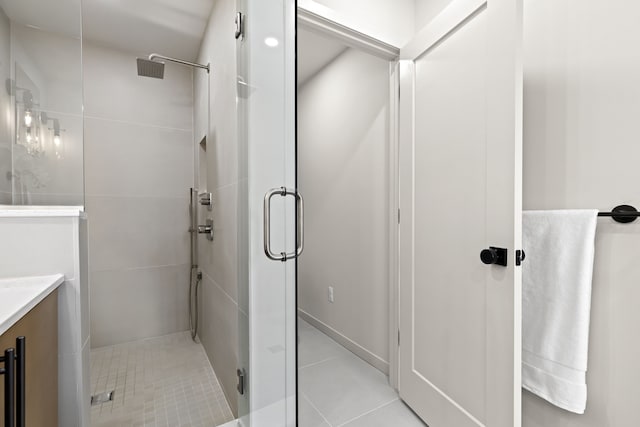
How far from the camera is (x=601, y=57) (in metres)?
0.96

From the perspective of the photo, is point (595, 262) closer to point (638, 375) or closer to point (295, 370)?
point (638, 375)

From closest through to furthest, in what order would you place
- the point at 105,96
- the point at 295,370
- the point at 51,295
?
the point at 51,295 < the point at 295,370 < the point at 105,96

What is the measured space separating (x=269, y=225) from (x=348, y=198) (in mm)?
1330

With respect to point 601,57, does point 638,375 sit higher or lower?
lower

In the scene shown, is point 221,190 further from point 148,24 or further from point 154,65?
point 148,24

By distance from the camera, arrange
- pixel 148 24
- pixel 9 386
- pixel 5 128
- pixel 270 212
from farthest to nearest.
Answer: pixel 148 24, pixel 270 212, pixel 5 128, pixel 9 386

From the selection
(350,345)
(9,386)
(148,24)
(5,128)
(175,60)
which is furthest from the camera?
(350,345)

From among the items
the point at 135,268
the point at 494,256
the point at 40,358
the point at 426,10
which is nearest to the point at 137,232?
the point at 135,268

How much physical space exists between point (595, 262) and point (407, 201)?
793 millimetres

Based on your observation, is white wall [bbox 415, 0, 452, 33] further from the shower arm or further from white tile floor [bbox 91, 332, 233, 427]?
white tile floor [bbox 91, 332, 233, 427]

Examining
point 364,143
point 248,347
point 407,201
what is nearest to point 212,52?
point 364,143

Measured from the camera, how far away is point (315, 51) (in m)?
2.36

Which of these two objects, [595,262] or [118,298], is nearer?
[595,262]

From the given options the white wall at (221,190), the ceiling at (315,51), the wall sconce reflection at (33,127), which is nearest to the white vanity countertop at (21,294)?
the wall sconce reflection at (33,127)
